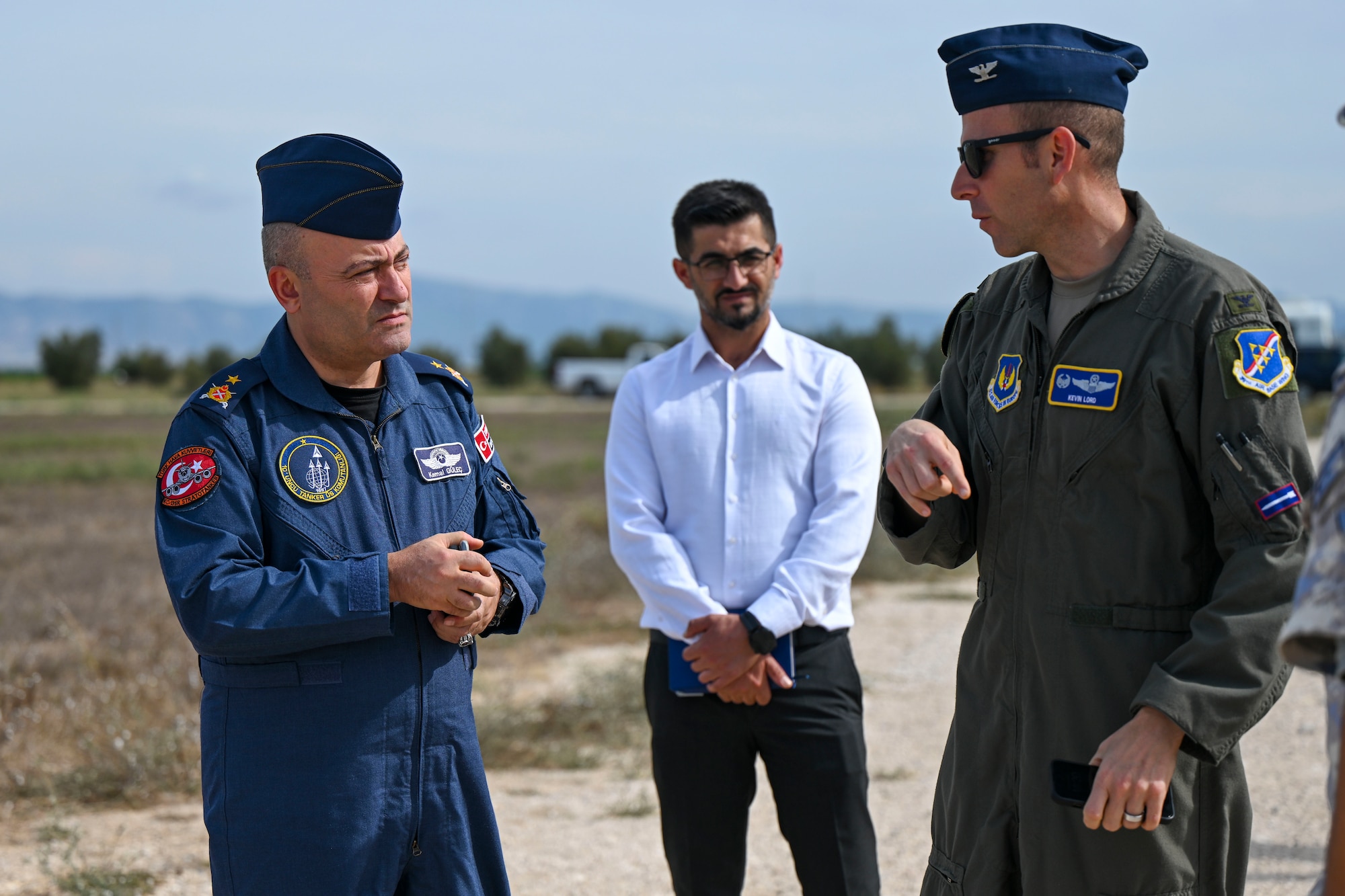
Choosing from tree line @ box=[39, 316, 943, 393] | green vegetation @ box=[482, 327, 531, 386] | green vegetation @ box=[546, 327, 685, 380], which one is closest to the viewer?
tree line @ box=[39, 316, 943, 393]

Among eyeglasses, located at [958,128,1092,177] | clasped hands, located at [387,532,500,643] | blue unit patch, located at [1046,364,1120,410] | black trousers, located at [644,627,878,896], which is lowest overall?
black trousers, located at [644,627,878,896]

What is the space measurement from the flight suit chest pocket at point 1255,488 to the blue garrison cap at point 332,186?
1854 mm

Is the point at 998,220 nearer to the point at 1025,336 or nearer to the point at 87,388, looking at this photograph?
the point at 1025,336

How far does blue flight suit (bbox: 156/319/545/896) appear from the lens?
8.37 ft

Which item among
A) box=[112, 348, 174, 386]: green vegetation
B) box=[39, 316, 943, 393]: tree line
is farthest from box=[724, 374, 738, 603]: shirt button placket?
box=[112, 348, 174, 386]: green vegetation

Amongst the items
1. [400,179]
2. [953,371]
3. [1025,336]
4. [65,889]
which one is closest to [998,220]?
[1025,336]

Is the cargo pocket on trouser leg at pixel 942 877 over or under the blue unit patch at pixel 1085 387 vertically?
under

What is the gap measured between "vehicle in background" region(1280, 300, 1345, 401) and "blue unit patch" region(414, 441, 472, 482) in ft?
112

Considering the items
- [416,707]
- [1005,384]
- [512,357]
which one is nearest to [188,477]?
[416,707]

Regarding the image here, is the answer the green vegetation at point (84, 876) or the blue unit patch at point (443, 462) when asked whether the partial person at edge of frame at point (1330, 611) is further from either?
the green vegetation at point (84, 876)

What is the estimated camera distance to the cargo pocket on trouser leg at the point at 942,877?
8.39 ft

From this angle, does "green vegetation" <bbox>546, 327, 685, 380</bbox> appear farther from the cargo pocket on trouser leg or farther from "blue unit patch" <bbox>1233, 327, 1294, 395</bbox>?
"blue unit patch" <bbox>1233, 327, 1294, 395</bbox>

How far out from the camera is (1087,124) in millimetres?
2439

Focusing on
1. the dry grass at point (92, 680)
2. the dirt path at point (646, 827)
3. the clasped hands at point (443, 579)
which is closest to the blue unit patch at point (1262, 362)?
the clasped hands at point (443, 579)
